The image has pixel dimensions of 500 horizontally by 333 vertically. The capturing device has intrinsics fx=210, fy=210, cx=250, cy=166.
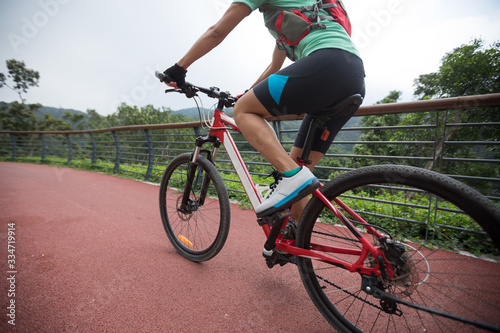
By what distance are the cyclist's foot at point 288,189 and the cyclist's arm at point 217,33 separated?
31.7 inches

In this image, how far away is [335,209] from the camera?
1.01m

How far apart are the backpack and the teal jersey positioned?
0.02 m

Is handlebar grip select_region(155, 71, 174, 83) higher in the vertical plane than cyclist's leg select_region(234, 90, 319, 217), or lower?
higher

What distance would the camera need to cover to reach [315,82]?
0.97 m

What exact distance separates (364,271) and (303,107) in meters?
0.82

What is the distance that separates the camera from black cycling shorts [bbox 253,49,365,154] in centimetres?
96

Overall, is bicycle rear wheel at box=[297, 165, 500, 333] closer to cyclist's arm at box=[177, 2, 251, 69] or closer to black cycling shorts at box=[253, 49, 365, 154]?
black cycling shorts at box=[253, 49, 365, 154]

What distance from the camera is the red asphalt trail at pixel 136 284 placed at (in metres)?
1.11

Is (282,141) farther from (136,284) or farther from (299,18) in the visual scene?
(136,284)

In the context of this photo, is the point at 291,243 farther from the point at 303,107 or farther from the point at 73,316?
the point at 73,316

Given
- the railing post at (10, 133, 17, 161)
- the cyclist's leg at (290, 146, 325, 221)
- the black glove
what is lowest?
the railing post at (10, 133, 17, 161)

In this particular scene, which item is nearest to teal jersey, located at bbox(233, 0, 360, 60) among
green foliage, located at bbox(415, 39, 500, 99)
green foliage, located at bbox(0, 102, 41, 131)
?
green foliage, located at bbox(415, 39, 500, 99)

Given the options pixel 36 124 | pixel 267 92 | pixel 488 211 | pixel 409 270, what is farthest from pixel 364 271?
pixel 36 124

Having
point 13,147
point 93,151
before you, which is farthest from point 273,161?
point 13,147
